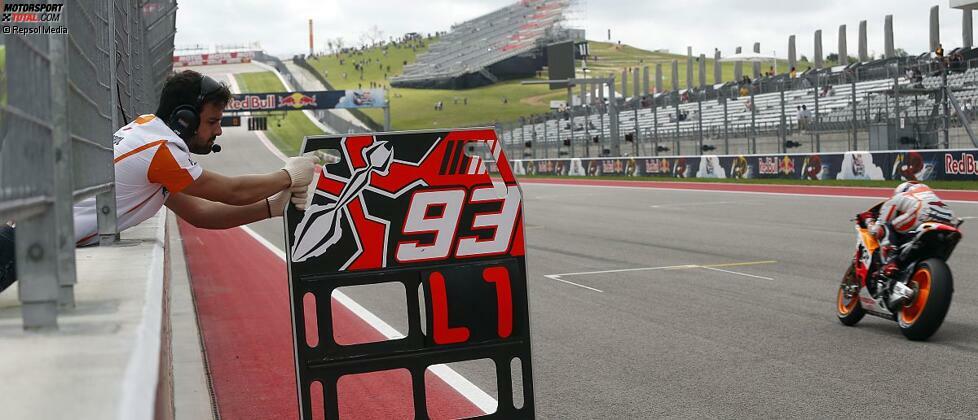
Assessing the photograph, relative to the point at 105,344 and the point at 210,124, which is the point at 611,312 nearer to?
the point at 210,124

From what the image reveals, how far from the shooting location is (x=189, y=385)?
22.4 ft

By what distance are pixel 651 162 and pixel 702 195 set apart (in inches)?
485

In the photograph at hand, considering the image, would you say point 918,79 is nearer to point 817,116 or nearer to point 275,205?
point 817,116

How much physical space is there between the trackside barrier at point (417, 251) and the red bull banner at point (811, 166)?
41.1 feet

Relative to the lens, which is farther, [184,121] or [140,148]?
[184,121]

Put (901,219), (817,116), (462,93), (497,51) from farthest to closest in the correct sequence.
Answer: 1. (497,51)
2. (462,93)
3. (817,116)
4. (901,219)

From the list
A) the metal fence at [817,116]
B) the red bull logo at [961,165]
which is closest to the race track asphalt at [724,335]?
the red bull logo at [961,165]

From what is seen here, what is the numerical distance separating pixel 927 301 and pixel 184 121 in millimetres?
4907

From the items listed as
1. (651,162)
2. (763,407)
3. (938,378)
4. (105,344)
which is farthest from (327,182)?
(651,162)

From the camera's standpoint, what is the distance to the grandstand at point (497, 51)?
144m

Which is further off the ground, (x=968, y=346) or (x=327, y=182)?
(x=327, y=182)

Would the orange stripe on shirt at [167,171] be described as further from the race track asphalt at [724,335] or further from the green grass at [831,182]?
the green grass at [831,182]

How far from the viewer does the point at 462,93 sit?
138375 millimetres
